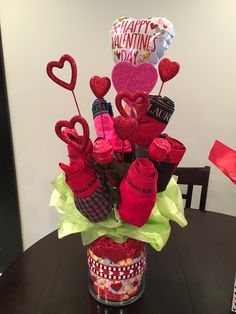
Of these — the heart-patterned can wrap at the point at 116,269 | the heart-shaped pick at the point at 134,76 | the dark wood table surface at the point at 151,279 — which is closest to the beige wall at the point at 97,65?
the dark wood table surface at the point at 151,279

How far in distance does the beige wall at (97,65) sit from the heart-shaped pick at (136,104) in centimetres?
101

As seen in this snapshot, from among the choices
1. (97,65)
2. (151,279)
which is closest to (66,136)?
(151,279)

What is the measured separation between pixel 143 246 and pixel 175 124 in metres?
1.01

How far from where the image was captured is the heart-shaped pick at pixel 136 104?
64cm

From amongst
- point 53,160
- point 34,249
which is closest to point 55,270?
point 34,249

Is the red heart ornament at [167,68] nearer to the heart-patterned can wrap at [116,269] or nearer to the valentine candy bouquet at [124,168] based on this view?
the valentine candy bouquet at [124,168]

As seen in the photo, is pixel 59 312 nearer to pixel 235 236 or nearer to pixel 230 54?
pixel 235 236

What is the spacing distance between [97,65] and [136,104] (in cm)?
103

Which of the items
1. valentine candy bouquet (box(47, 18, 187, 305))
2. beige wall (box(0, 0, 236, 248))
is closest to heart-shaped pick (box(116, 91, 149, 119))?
valentine candy bouquet (box(47, 18, 187, 305))

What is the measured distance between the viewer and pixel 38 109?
1.71 m

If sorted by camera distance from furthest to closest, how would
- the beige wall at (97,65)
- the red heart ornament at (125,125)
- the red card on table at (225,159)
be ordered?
the beige wall at (97,65) → the red card on table at (225,159) → the red heart ornament at (125,125)

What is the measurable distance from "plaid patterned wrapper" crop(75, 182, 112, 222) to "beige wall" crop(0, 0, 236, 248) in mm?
1053

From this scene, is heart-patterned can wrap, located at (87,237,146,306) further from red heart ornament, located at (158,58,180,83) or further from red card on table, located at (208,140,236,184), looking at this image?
red heart ornament, located at (158,58,180,83)

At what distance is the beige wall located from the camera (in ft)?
5.06
